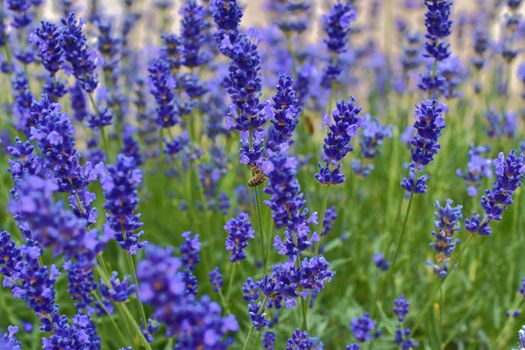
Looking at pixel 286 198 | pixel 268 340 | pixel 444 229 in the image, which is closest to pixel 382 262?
pixel 444 229

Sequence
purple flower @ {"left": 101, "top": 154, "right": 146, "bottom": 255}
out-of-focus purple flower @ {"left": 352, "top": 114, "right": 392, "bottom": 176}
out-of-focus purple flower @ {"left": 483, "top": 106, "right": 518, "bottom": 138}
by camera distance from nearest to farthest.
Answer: purple flower @ {"left": 101, "top": 154, "right": 146, "bottom": 255} → out-of-focus purple flower @ {"left": 352, "top": 114, "right": 392, "bottom": 176} → out-of-focus purple flower @ {"left": 483, "top": 106, "right": 518, "bottom": 138}

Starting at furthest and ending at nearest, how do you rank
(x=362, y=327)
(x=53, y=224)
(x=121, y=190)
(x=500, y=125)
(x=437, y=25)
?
(x=500, y=125)
(x=437, y=25)
(x=362, y=327)
(x=121, y=190)
(x=53, y=224)

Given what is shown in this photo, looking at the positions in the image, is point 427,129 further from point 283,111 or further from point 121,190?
point 121,190

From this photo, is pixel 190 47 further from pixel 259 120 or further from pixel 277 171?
pixel 277 171

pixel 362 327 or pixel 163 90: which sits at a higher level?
pixel 163 90

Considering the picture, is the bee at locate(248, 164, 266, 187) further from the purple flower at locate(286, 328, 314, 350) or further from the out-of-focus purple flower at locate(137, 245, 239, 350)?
the out-of-focus purple flower at locate(137, 245, 239, 350)

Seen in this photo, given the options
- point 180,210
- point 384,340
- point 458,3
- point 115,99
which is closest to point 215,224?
point 180,210

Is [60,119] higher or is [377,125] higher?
[377,125]

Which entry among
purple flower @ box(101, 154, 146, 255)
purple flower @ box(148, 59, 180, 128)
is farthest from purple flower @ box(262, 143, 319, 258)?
purple flower @ box(148, 59, 180, 128)

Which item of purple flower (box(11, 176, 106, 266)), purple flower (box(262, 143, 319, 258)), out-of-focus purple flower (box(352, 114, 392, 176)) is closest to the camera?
purple flower (box(11, 176, 106, 266))
